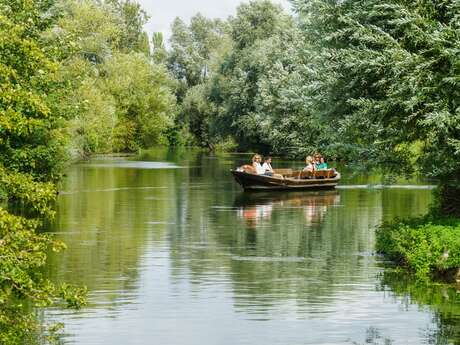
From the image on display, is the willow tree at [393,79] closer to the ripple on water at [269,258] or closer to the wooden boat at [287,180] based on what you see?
the ripple on water at [269,258]

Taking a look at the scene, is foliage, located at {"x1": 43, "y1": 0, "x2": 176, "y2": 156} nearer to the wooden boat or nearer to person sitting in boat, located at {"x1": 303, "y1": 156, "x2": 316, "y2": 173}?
the wooden boat

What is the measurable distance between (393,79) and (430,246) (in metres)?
3.39

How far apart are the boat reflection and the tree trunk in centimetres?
958

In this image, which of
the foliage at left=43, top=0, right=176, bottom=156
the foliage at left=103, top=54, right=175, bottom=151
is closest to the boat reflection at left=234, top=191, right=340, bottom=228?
the foliage at left=43, top=0, right=176, bottom=156

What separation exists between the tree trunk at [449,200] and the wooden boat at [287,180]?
74.0 ft

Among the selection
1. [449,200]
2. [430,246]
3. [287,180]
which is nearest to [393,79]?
[430,246]

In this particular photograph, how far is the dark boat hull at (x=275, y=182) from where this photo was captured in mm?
46281

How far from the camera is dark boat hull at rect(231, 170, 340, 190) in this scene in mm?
46281

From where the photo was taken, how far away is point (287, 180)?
46812mm

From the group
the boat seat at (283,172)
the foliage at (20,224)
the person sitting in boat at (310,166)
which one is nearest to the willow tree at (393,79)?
the foliage at (20,224)

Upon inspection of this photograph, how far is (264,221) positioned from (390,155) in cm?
1134

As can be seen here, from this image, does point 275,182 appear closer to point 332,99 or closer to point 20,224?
point 332,99

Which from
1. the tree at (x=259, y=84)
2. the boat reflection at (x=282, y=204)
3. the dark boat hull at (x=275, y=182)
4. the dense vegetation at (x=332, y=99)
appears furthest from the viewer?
the tree at (x=259, y=84)

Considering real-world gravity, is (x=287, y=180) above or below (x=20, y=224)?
above
